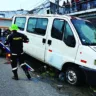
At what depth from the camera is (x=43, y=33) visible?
9.16m

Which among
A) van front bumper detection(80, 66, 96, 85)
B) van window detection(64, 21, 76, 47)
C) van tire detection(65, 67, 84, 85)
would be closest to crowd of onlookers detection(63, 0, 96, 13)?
van window detection(64, 21, 76, 47)

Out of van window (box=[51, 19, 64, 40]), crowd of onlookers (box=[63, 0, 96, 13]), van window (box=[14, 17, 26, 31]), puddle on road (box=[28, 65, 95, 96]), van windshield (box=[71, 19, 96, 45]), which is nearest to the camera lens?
puddle on road (box=[28, 65, 95, 96])

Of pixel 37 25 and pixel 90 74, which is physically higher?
pixel 37 25

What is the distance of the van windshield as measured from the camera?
7.49 m

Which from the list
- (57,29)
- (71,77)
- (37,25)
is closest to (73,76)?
(71,77)

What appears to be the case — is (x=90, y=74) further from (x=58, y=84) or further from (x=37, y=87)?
(x=37, y=87)

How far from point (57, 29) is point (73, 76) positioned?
175cm

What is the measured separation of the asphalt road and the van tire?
152mm

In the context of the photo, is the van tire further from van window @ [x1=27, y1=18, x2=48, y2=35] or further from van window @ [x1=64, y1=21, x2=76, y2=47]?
van window @ [x1=27, y1=18, x2=48, y2=35]

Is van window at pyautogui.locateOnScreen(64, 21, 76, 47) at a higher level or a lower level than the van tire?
higher

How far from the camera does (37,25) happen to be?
32.3 ft

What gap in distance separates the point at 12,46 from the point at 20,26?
10.2ft

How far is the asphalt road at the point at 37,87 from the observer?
6766 millimetres

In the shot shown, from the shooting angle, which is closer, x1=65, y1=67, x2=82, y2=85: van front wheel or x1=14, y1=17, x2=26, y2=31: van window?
x1=65, y1=67, x2=82, y2=85: van front wheel
